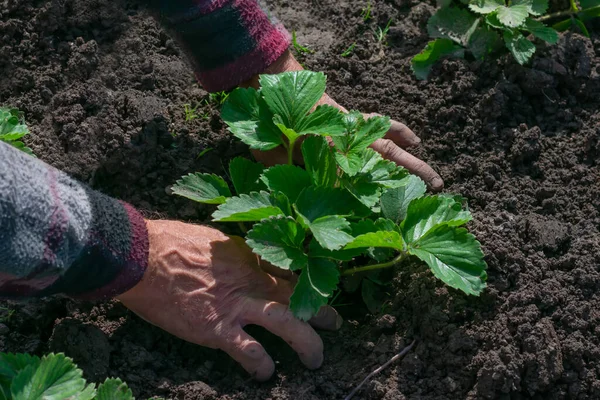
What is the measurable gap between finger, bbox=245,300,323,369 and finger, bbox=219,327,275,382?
0.20ft

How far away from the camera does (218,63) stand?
8.00 ft

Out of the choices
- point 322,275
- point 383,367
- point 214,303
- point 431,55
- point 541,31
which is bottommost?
point 383,367

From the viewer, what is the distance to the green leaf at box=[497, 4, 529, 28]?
261 centimetres

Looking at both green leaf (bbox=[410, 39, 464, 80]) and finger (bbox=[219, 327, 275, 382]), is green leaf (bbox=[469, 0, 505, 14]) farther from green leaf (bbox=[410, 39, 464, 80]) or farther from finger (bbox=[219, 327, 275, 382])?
finger (bbox=[219, 327, 275, 382])

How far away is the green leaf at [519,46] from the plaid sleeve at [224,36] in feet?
2.50

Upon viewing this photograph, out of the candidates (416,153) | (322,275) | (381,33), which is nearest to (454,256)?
(322,275)

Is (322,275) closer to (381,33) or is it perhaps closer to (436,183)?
(436,183)

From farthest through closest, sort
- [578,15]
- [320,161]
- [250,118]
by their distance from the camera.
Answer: [578,15] → [250,118] → [320,161]

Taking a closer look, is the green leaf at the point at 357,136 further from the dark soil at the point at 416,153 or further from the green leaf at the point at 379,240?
the dark soil at the point at 416,153

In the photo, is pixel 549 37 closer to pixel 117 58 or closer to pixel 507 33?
pixel 507 33

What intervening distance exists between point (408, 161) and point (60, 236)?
3.61 feet

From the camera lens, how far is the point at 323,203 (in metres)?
2.11

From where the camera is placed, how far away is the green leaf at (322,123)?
2172 millimetres

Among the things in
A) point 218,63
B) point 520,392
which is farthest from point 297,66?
point 520,392
